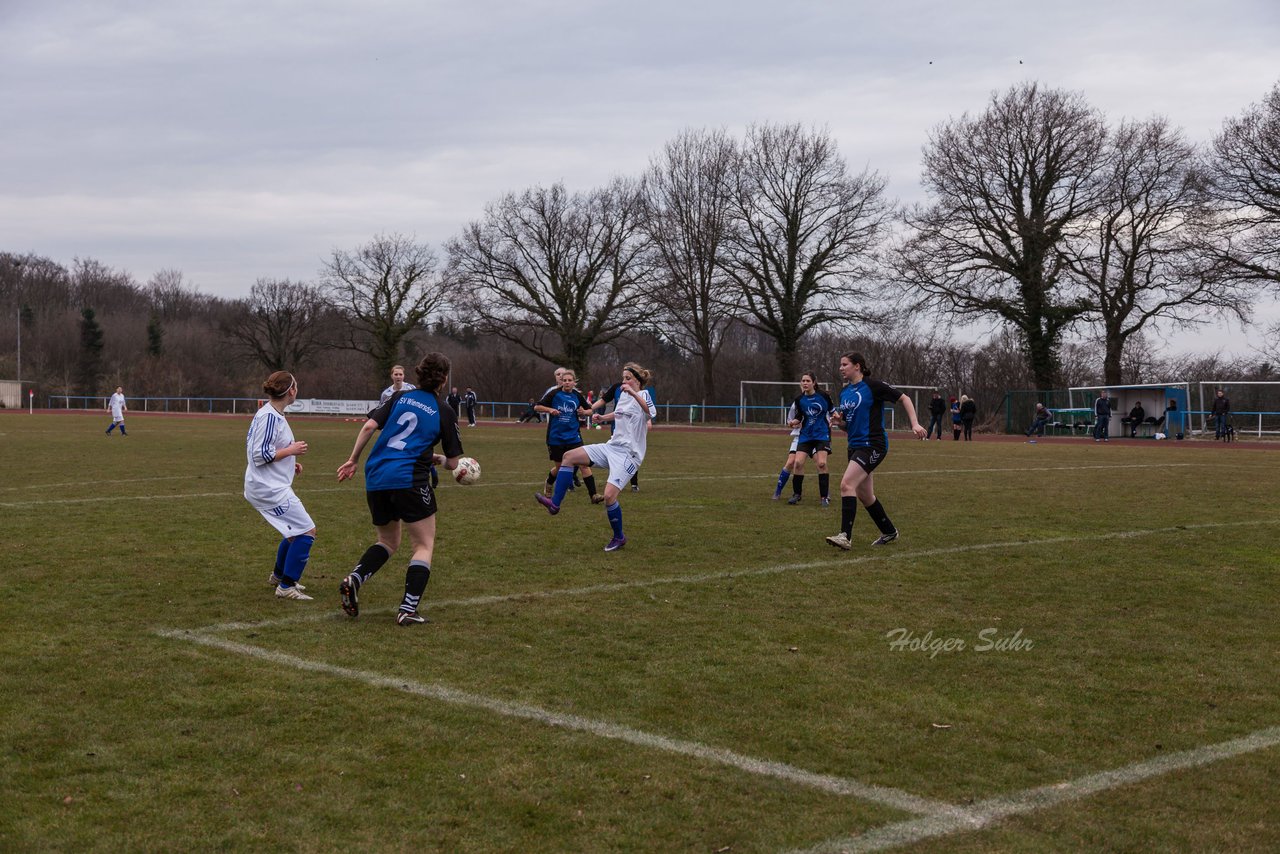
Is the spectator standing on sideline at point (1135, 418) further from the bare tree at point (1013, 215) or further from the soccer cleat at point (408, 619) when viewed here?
the soccer cleat at point (408, 619)

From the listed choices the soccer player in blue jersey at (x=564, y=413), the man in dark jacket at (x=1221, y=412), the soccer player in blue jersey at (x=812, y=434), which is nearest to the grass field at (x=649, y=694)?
the soccer player in blue jersey at (x=812, y=434)

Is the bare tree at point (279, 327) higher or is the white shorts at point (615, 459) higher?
the bare tree at point (279, 327)

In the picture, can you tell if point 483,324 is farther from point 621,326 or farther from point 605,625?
point 605,625

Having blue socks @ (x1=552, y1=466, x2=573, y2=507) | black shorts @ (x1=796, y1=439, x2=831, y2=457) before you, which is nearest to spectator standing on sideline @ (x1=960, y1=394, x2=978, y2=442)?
black shorts @ (x1=796, y1=439, x2=831, y2=457)

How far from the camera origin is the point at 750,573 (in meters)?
9.12

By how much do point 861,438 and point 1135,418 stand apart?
117ft

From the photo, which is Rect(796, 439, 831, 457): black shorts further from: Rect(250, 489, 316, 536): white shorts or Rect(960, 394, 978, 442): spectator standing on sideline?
Rect(960, 394, 978, 442): spectator standing on sideline

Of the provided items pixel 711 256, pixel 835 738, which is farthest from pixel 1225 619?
pixel 711 256

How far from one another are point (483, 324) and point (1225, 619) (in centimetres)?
5499

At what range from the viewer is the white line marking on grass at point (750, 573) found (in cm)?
729

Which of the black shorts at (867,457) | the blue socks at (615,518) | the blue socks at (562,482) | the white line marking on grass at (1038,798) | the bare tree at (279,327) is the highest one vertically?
the bare tree at (279,327)

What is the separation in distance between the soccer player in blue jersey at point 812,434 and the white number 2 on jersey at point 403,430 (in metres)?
8.03

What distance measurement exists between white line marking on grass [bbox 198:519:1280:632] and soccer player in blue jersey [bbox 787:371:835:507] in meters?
3.74

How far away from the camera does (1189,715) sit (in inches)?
204
